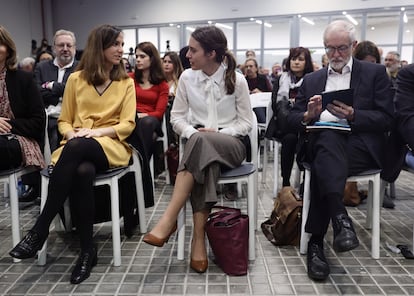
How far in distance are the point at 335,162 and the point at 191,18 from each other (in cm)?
876

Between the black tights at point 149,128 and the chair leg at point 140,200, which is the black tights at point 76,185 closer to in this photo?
the chair leg at point 140,200

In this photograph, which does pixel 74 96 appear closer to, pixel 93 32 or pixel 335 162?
pixel 93 32

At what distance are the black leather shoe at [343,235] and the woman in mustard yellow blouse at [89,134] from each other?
1119mm

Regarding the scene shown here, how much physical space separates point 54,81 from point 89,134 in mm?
1128

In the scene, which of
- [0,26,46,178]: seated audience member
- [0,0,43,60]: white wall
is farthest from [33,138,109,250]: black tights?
[0,0,43,60]: white wall

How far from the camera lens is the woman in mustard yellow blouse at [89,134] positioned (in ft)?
5.91

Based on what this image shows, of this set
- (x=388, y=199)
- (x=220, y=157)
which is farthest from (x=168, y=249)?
(x=388, y=199)

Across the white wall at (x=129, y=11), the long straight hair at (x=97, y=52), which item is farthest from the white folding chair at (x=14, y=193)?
the white wall at (x=129, y=11)

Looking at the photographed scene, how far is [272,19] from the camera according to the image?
9242mm

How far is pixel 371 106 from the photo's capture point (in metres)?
2.08

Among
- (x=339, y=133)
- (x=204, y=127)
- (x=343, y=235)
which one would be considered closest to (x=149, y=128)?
(x=204, y=127)

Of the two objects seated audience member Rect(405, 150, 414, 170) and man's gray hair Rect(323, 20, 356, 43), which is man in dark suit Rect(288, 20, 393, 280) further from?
seated audience member Rect(405, 150, 414, 170)

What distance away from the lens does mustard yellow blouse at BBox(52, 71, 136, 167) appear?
2.12 m

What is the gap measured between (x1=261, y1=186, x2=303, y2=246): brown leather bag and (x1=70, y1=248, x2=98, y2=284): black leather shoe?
39.2 inches
